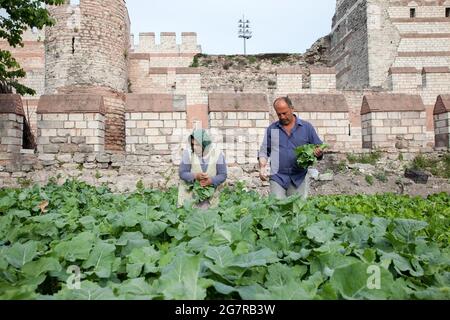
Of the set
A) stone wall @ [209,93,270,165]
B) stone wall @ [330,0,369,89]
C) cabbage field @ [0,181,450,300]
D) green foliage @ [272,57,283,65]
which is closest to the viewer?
cabbage field @ [0,181,450,300]

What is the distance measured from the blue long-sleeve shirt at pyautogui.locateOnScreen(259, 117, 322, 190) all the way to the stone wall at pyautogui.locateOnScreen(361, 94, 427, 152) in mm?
4594

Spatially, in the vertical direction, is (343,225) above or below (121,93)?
below

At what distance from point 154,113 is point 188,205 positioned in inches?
218

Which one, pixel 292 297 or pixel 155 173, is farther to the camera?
pixel 155 173

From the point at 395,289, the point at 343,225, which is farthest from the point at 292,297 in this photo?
the point at 343,225

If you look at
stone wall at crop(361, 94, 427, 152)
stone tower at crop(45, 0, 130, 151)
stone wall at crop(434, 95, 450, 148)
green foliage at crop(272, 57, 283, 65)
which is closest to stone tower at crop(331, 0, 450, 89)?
green foliage at crop(272, 57, 283, 65)

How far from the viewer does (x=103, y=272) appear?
1702 mm

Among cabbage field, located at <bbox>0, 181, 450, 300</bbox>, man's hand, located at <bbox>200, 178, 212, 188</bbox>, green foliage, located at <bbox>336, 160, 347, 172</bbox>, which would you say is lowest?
cabbage field, located at <bbox>0, 181, 450, 300</bbox>

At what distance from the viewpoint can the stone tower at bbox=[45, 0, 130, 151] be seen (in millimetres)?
16469

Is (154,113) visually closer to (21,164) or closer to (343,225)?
(21,164)

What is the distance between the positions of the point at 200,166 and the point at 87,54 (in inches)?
533

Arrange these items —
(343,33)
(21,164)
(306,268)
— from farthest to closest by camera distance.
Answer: (343,33)
(21,164)
(306,268)

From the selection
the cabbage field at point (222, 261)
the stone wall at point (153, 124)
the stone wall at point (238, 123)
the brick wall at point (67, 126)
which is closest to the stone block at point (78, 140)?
the brick wall at point (67, 126)

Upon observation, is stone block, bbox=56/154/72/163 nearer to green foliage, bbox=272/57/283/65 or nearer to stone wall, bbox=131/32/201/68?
green foliage, bbox=272/57/283/65
